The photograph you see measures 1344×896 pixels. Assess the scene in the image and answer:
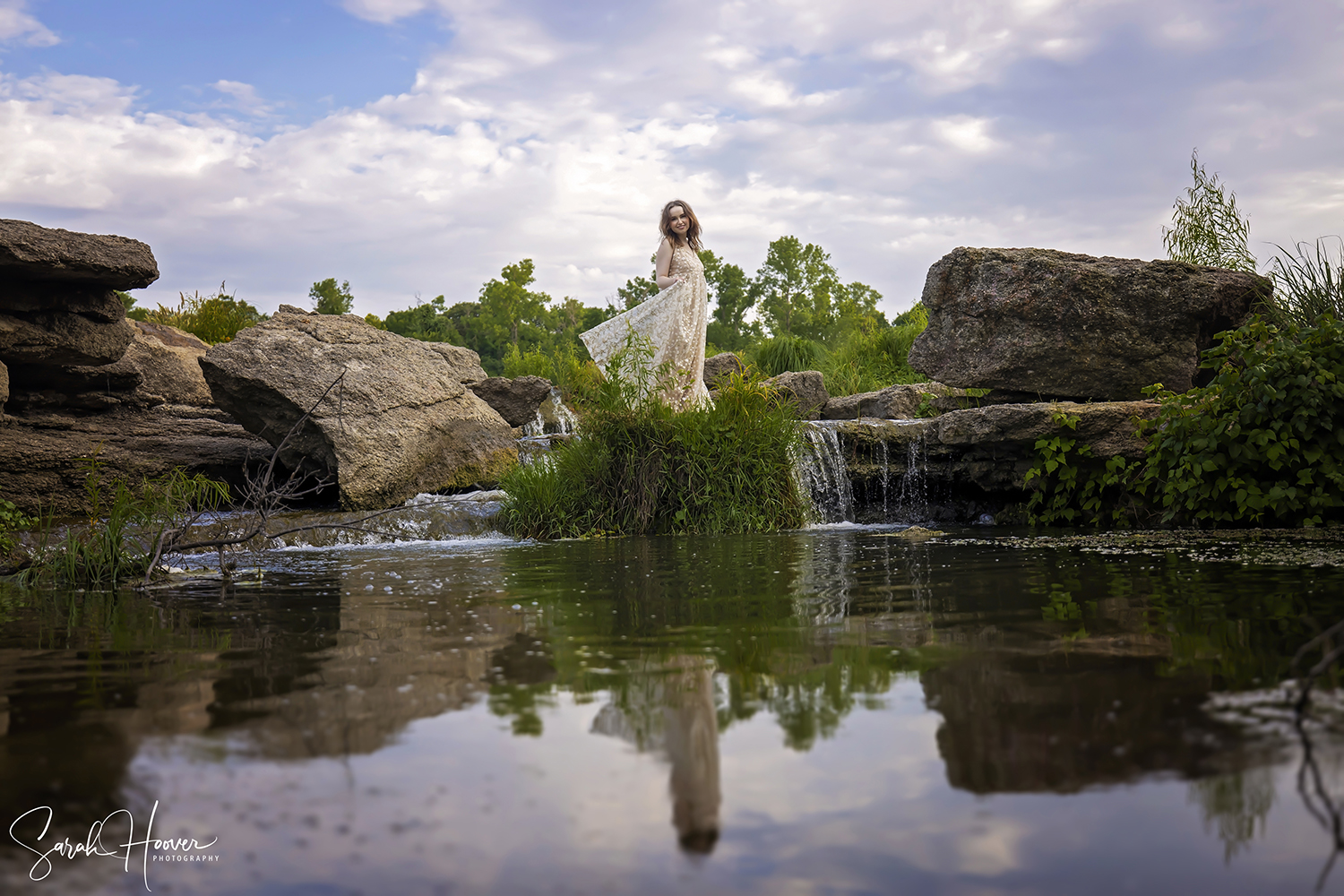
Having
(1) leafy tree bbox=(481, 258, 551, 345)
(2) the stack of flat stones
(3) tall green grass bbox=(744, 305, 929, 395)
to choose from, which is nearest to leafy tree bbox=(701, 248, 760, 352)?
(1) leafy tree bbox=(481, 258, 551, 345)

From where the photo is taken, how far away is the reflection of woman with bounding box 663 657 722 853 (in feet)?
4.39

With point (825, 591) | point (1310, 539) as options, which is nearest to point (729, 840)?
point (825, 591)

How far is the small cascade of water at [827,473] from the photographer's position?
9.05 meters

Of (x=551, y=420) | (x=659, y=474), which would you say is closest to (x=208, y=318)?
(x=551, y=420)

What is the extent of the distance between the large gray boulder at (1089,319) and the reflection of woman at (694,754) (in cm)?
755

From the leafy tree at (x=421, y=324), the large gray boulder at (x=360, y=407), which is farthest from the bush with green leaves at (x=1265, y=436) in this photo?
the leafy tree at (x=421, y=324)

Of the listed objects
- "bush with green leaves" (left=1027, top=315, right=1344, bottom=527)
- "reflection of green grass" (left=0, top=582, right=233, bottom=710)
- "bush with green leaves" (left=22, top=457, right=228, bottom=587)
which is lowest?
"reflection of green grass" (left=0, top=582, right=233, bottom=710)

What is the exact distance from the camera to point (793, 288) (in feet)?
127

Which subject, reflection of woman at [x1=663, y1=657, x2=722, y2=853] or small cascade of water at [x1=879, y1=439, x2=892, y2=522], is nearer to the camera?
reflection of woman at [x1=663, y1=657, x2=722, y2=853]

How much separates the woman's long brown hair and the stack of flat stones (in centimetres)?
531

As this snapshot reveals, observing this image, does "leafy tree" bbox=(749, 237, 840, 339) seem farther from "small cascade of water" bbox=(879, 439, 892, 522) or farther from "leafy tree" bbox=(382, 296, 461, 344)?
"small cascade of water" bbox=(879, 439, 892, 522)

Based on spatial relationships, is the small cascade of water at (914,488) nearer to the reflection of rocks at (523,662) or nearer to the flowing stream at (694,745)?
the flowing stream at (694,745)

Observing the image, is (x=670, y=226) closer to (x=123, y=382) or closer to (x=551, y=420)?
(x=551, y=420)

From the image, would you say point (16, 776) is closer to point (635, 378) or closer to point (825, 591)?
point (825, 591)
